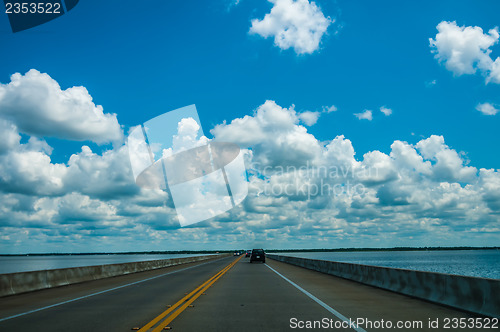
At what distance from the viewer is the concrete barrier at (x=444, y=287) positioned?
9180 millimetres

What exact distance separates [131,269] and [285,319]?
2556cm

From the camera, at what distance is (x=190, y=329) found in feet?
25.9

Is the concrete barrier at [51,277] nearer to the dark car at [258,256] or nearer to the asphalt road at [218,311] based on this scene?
the asphalt road at [218,311]

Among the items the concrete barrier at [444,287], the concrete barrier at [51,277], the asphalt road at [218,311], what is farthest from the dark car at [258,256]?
the asphalt road at [218,311]

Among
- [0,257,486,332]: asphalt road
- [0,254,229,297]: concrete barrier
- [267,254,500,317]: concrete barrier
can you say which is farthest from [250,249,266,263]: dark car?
[0,257,486,332]: asphalt road

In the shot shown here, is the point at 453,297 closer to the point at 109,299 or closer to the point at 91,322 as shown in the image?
the point at 91,322

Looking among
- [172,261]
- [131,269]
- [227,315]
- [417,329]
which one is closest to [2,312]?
[227,315]

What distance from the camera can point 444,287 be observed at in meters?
11.4

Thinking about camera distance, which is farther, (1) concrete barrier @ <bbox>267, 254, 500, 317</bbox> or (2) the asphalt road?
(1) concrete barrier @ <bbox>267, 254, 500, 317</bbox>

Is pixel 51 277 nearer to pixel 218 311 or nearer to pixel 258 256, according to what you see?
pixel 218 311

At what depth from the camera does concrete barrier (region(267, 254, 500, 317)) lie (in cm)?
918

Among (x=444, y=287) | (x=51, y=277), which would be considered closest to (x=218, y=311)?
(x=444, y=287)

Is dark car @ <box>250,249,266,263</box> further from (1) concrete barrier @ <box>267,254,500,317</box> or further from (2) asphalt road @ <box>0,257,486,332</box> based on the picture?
(2) asphalt road @ <box>0,257,486,332</box>

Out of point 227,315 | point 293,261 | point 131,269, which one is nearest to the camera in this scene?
point 227,315
